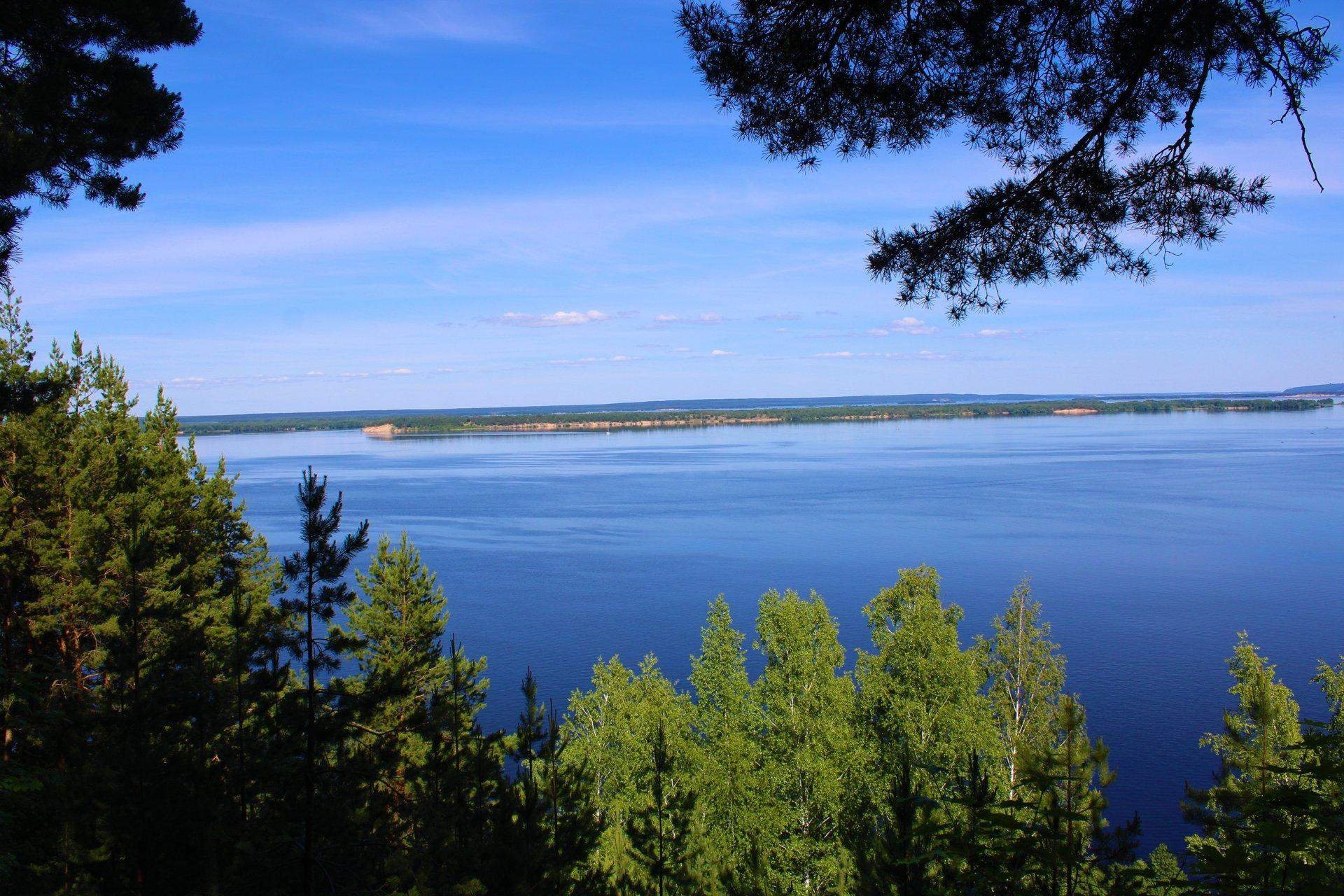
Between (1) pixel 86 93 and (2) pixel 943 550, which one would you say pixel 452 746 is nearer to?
(1) pixel 86 93

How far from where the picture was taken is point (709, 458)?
81.7 metres

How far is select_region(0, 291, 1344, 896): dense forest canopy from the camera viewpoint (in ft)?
9.14

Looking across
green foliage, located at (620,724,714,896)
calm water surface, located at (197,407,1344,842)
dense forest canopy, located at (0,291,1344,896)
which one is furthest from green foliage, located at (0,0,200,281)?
calm water surface, located at (197,407,1344,842)

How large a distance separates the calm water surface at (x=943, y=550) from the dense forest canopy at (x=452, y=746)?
8.21ft

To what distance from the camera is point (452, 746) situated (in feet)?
18.9

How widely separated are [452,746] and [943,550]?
29.8m

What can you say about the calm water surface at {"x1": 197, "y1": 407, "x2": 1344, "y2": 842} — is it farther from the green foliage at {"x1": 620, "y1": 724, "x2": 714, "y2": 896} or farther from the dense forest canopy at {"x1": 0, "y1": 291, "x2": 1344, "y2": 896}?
the green foliage at {"x1": 620, "y1": 724, "x2": 714, "y2": 896}

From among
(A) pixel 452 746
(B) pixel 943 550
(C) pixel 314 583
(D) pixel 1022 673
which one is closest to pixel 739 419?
(B) pixel 943 550

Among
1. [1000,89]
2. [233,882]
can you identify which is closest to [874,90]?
[1000,89]

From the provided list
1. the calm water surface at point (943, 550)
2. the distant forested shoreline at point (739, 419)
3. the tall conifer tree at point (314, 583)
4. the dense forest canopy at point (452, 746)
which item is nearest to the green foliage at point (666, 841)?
the dense forest canopy at point (452, 746)

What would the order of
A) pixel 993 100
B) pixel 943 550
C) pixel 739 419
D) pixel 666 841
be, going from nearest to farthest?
pixel 993 100 → pixel 666 841 → pixel 943 550 → pixel 739 419

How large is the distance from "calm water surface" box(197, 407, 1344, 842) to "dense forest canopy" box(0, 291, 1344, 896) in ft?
8.21

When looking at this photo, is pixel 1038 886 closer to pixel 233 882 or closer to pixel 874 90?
pixel 874 90

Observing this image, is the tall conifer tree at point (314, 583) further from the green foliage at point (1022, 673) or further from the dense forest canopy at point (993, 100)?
the green foliage at point (1022, 673)
